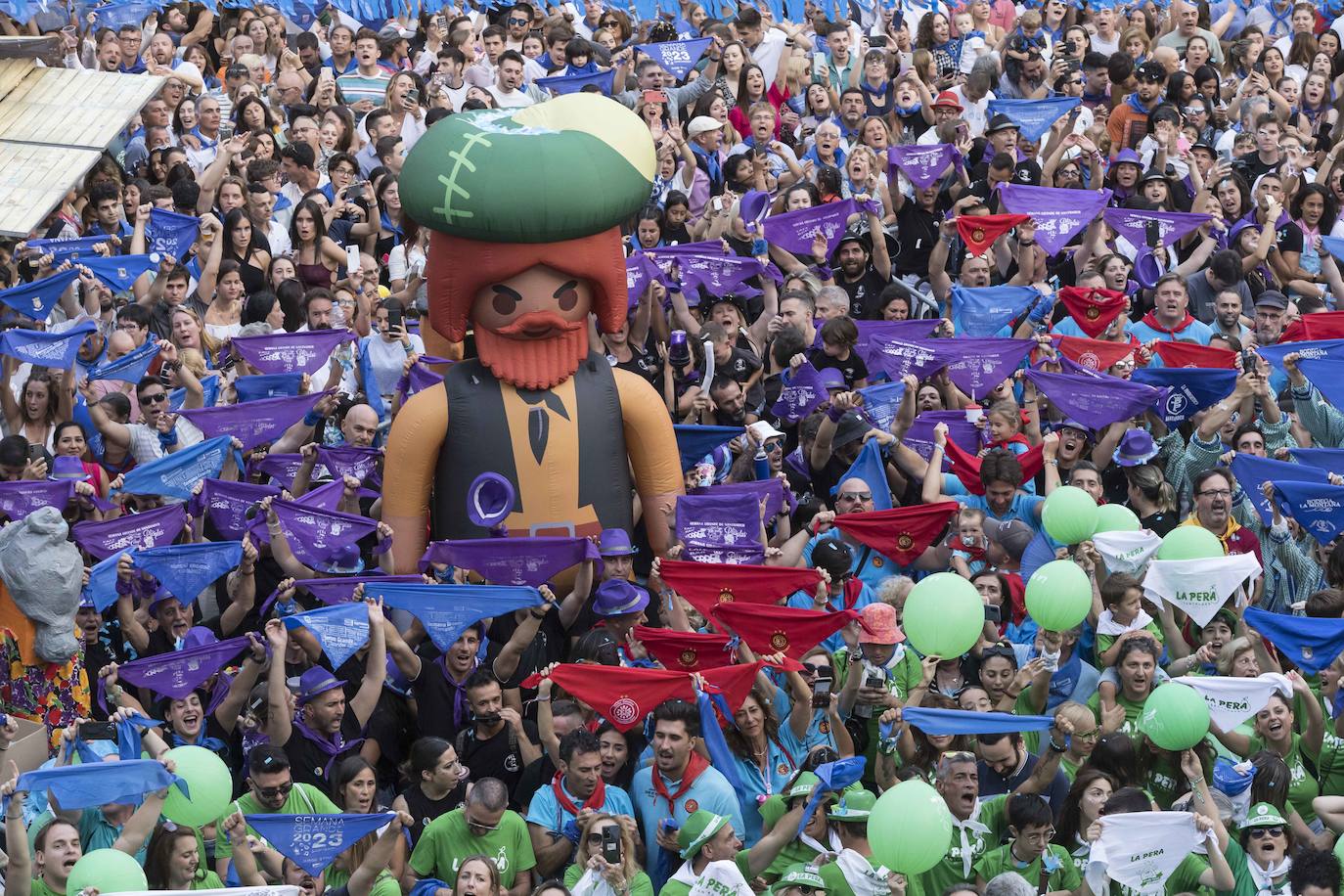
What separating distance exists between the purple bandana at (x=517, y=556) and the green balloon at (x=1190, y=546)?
288 centimetres

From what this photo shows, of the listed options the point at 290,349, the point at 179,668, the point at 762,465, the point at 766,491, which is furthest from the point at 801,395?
the point at 179,668

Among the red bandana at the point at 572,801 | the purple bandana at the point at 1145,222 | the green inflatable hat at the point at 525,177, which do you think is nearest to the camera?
the red bandana at the point at 572,801

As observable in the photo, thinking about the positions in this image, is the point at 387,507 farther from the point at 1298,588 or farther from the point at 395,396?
the point at 1298,588

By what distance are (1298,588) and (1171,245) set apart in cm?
404

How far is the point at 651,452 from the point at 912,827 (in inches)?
143

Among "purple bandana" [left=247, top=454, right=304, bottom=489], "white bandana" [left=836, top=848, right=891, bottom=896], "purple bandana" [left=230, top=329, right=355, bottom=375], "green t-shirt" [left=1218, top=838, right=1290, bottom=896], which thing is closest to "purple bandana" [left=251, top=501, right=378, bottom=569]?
"purple bandana" [left=247, top=454, right=304, bottom=489]

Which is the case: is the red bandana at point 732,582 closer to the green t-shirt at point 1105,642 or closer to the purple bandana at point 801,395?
the green t-shirt at point 1105,642

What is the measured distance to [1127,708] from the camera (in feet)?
39.3

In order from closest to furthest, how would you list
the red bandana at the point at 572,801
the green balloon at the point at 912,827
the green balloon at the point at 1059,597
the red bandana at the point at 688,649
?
the green balloon at the point at 912,827 < the red bandana at the point at 572,801 < the green balloon at the point at 1059,597 < the red bandana at the point at 688,649

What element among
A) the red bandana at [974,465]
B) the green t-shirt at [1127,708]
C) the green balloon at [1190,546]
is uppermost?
the green balloon at [1190,546]

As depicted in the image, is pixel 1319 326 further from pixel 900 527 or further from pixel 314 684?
pixel 314 684

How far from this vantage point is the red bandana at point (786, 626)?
1188 centimetres

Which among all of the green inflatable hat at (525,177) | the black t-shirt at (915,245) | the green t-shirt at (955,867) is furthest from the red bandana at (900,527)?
the black t-shirt at (915,245)

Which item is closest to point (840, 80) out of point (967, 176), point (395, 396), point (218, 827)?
point (967, 176)
